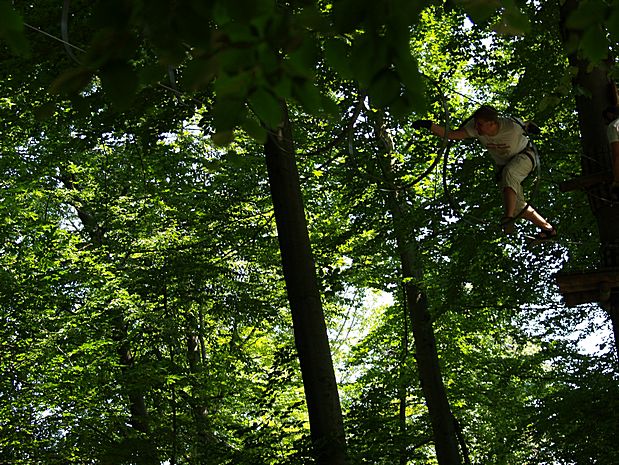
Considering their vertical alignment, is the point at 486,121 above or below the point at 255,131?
above

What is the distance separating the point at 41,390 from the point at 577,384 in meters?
7.47

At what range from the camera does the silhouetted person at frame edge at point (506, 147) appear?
638 centimetres

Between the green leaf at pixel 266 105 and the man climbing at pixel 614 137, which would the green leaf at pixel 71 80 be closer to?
the green leaf at pixel 266 105

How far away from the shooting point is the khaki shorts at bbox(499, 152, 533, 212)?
664cm

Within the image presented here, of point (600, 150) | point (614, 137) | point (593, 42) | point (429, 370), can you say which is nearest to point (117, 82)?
point (593, 42)

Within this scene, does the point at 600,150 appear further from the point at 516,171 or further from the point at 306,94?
the point at 306,94

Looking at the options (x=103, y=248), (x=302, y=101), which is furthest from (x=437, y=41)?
(x=302, y=101)

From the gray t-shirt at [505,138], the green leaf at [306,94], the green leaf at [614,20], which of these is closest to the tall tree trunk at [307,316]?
the gray t-shirt at [505,138]

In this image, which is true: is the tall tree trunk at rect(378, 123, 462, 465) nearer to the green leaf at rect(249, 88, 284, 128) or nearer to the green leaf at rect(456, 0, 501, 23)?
the green leaf at rect(456, 0, 501, 23)

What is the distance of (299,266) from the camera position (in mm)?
7551

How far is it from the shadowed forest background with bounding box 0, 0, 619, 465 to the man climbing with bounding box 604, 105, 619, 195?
127 millimetres

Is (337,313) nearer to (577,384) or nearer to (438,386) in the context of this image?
(438,386)

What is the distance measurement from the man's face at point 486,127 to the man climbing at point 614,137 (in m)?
0.97

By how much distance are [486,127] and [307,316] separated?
2361 millimetres
